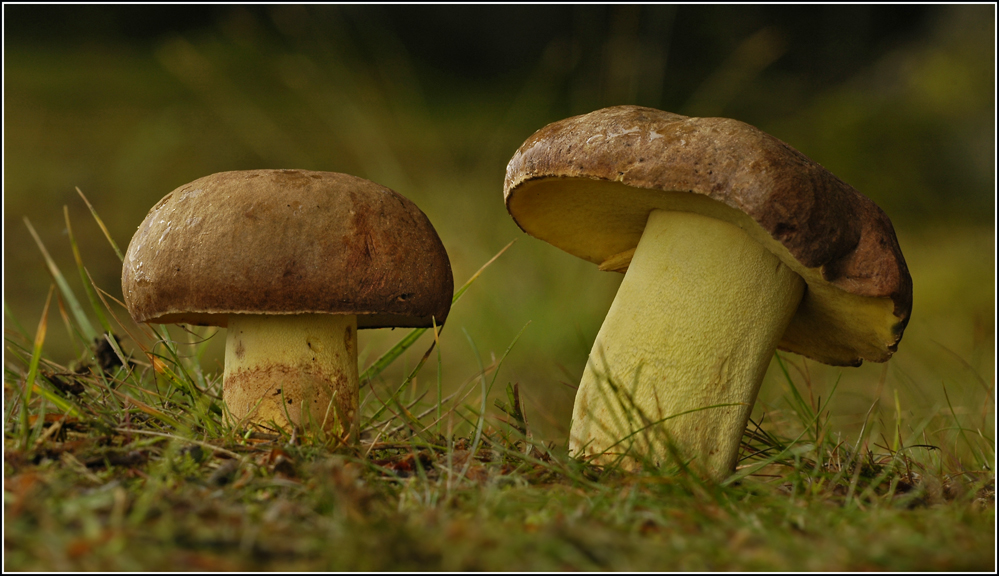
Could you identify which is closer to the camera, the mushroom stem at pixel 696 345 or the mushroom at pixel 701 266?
the mushroom at pixel 701 266

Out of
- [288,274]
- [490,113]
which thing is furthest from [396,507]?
[490,113]

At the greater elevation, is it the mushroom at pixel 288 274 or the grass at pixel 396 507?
the mushroom at pixel 288 274

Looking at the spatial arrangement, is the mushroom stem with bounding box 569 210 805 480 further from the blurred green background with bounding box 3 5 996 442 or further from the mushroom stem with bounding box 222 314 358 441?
the blurred green background with bounding box 3 5 996 442

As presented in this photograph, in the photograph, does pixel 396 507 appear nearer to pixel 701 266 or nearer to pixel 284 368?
pixel 284 368

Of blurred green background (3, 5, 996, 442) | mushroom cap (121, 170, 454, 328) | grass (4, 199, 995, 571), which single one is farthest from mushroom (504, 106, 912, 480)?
blurred green background (3, 5, 996, 442)

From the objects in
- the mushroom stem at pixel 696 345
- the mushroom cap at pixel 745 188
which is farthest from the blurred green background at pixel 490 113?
the mushroom cap at pixel 745 188

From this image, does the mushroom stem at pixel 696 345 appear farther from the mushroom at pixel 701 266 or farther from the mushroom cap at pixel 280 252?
the mushroom cap at pixel 280 252
